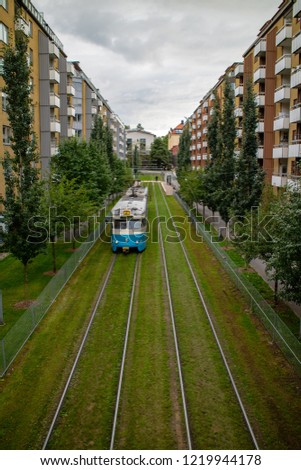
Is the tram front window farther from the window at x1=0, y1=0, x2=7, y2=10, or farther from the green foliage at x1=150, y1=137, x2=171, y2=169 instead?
the green foliage at x1=150, y1=137, x2=171, y2=169

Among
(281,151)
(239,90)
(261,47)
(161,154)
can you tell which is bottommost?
(281,151)

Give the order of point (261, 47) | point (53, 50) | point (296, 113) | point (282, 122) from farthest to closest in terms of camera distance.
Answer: point (53, 50)
point (261, 47)
point (282, 122)
point (296, 113)

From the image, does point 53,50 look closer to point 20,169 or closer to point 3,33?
point 3,33

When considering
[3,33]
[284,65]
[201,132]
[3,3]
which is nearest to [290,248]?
[284,65]

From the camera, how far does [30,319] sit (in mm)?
18469

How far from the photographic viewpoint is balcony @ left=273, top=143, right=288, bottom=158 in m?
34.8

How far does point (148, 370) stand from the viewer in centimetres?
1549

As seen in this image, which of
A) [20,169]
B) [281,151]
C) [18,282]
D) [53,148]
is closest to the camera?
[20,169]

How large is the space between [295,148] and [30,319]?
22.6 m

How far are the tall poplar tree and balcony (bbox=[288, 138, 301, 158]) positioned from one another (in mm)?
18869

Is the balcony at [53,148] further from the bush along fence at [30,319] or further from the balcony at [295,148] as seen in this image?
the balcony at [295,148]

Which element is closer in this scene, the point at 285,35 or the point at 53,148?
the point at 285,35

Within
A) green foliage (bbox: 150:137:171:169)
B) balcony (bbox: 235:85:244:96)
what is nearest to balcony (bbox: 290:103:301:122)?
balcony (bbox: 235:85:244:96)

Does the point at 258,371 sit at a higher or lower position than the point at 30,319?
lower
